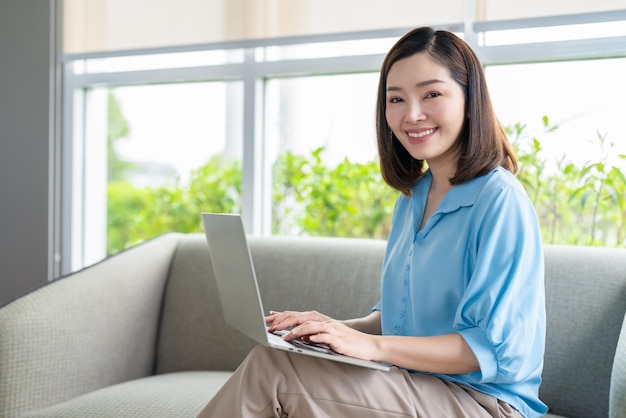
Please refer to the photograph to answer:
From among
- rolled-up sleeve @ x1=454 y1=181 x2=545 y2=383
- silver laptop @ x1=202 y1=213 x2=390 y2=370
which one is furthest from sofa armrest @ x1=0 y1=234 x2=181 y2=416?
rolled-up sleeve @ x1=454 y1=181 x2=545 y2=383

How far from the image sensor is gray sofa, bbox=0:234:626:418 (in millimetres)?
1995

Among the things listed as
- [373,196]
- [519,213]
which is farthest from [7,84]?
[519,213]

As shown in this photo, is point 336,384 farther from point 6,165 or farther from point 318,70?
point 6,165

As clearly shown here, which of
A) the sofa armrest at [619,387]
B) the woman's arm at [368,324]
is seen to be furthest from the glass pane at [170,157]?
the sofa armrest at [619,387]

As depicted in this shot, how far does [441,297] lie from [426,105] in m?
0.43

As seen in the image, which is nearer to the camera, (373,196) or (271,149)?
(373,196)

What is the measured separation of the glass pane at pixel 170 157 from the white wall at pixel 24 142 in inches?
12.2

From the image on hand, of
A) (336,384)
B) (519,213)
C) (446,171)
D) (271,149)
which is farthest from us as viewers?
(271,149)

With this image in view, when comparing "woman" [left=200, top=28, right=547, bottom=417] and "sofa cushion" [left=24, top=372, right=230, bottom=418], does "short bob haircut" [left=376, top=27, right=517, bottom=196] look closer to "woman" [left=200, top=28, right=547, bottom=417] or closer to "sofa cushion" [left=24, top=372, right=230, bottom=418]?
"woman" [left=200, top=28, right=547, bottom=417]

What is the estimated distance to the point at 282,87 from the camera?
3.03 meters

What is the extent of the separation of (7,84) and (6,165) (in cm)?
36

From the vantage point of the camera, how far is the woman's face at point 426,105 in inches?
67.1

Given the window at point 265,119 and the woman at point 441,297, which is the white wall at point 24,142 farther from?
the woman at point 441,297

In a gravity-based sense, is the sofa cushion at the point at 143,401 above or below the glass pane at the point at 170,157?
below
